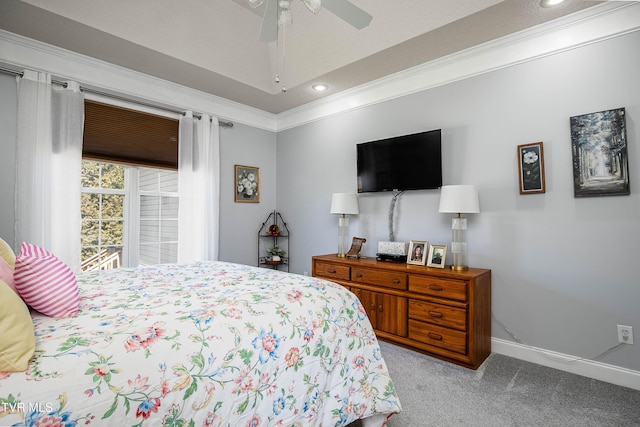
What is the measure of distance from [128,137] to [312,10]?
8.12 ft

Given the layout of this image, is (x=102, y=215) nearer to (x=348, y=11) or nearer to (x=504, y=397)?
(x=348, y=11)

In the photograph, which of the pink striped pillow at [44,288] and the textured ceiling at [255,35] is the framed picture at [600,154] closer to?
the textured ceiling at [255,35]

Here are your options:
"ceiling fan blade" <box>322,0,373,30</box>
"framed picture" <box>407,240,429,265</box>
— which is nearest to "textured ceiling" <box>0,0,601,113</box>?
"ceiling fan blade" <box>322,0,373,30</box>

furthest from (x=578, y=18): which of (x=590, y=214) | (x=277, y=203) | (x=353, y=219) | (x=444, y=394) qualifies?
(x=277, y=203)

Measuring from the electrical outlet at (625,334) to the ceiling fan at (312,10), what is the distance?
266 cm

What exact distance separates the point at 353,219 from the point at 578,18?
2.56 metres

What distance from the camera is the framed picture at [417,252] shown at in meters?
2.95

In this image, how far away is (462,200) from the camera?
8.58 ft

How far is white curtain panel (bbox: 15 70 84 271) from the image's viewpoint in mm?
2590

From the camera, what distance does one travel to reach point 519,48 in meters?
2.60

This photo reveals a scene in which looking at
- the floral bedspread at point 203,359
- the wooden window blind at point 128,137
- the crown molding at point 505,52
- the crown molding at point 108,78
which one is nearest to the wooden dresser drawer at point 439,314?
the floral bedspread at point 203,359

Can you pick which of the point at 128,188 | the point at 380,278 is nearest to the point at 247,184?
the point at 128,188

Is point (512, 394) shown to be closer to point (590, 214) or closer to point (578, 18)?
point (590, 214)

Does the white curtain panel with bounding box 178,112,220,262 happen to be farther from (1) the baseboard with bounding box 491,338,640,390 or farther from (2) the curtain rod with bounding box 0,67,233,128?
(1) the baseboard with bounding box 491,338,640,390
